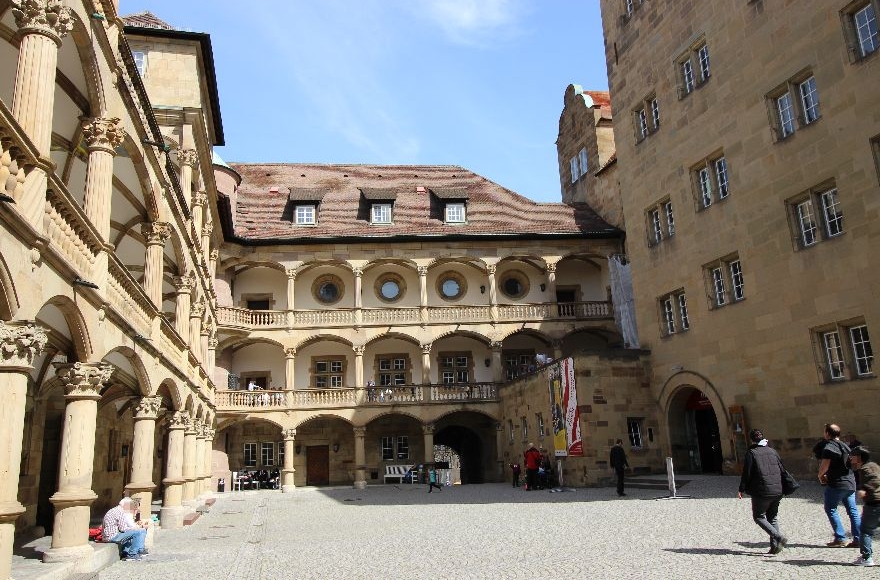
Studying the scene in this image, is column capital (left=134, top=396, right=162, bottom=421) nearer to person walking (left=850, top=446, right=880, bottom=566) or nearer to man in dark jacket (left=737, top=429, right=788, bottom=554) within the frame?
man in dark jacket (left=737, top=429, right=788, bottom=554)

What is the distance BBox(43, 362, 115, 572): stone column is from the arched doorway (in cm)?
1827

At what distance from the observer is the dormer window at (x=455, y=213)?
36.5 meters

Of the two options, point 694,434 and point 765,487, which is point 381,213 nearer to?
point 694,434

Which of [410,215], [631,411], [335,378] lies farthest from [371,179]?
[631,411]

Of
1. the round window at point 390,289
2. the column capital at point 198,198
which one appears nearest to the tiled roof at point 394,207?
the round window at point 390,289

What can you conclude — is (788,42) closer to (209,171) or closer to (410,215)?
(209,171)

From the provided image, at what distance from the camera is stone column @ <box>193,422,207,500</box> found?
22.6 metres

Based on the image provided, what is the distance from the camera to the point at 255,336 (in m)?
33.2

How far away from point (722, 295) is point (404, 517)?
458 inches

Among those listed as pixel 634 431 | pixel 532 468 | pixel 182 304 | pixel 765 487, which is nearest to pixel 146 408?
pixel 182 304

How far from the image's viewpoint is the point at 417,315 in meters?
34.2

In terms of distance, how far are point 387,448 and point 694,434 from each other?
617 inches

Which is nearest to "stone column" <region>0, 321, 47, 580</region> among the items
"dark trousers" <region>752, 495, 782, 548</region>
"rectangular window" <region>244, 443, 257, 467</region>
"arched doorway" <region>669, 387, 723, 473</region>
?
"dark trousers" <region>752, 495, 782, 548</region>

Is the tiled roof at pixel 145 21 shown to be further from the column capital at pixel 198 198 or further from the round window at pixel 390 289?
the round window at pixel 390 289
